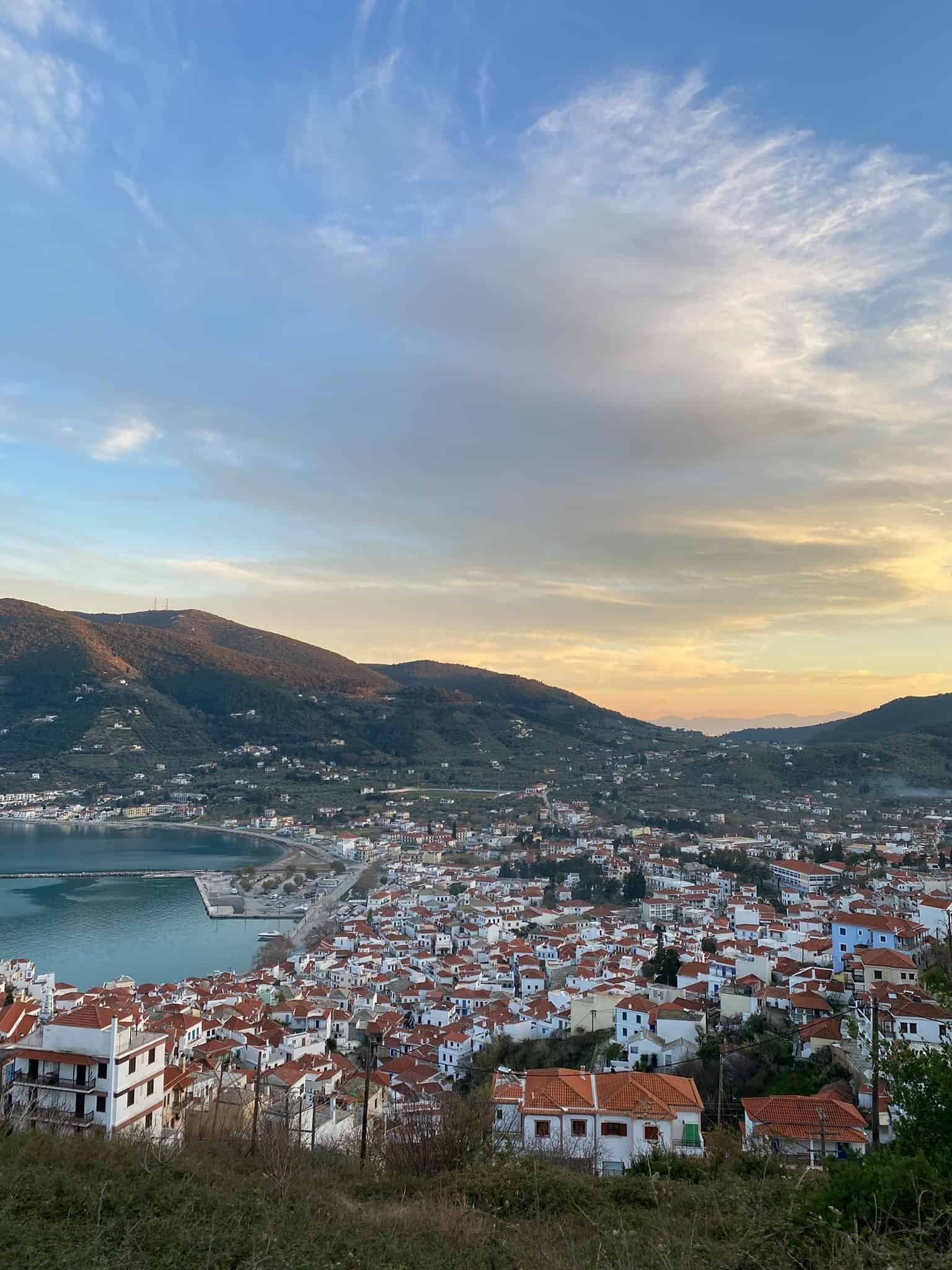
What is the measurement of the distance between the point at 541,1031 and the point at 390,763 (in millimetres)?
53627

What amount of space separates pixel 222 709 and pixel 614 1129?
76.0 meters

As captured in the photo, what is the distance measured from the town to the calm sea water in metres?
1.05

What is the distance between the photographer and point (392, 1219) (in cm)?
363

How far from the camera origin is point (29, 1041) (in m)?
7.41

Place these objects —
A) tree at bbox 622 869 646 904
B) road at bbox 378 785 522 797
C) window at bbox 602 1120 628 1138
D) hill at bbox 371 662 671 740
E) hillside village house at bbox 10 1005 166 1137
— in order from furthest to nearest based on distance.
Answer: hill at bbox 371 662 671 740, road at bbox 378 785 522 797, tree at bbox 622 869 646 904, hillside village house at bbox 10 1005 166 1137, window at bbox 602 1120 628 1138

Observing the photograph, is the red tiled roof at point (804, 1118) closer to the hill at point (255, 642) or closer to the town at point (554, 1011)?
the town at point (554, 1011)

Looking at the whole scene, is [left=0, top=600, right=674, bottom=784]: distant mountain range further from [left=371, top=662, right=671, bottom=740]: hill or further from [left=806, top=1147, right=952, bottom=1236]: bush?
[left=806, top=1147, right=952, bottom=1236]: bush

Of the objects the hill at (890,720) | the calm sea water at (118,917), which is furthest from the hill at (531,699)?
the calm sea water at (118,917)

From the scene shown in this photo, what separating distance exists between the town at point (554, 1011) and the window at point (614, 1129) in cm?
1

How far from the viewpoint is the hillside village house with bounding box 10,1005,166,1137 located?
6811mm

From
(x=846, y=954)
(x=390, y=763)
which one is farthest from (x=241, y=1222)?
(x=390, y=763)

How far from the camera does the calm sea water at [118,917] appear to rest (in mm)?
19250

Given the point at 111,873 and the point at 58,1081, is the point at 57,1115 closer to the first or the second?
the point at 58,1081

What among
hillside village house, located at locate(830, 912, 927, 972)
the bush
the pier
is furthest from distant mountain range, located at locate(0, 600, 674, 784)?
the bush
